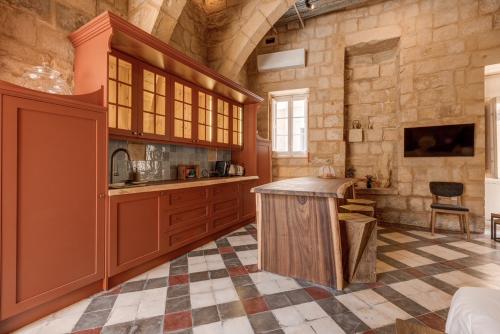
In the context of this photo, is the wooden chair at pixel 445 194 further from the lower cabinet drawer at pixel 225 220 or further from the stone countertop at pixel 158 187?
the stone countertop at pixel 158 187

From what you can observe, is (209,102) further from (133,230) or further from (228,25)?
(133,230)

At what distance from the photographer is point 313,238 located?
7.14ft

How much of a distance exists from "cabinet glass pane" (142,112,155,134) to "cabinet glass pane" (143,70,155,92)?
1.03 feet

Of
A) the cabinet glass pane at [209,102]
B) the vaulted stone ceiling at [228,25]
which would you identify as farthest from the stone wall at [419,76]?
the cabinet glass pane at [209,102]

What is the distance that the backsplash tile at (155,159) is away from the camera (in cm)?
280

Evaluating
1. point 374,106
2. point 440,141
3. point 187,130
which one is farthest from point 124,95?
point 440,141

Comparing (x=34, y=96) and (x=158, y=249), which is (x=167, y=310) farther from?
(x=34, y=96)

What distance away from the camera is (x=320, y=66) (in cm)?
511

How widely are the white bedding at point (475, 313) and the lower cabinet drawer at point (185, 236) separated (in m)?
2.45

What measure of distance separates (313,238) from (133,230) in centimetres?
175

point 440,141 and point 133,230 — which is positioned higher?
point 440,141

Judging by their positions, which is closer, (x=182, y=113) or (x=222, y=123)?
(x=182, y=113)

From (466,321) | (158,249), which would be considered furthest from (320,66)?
(466,321)

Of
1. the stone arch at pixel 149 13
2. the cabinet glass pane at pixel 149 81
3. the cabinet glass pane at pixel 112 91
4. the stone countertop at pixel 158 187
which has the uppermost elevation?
the stone arch at pixel 149 13
